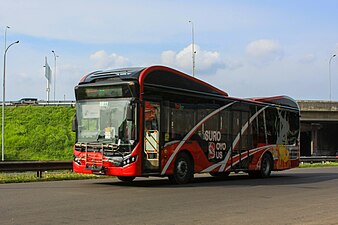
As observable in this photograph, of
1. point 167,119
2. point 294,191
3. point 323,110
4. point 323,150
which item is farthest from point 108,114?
point 323,150

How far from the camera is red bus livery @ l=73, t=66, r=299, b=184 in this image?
51.3ft

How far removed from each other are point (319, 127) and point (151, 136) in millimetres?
53296

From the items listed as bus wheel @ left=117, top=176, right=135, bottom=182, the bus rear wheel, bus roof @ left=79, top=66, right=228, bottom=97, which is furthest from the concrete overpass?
bus wheel @ left=117, top=176, right=135, bottom=182

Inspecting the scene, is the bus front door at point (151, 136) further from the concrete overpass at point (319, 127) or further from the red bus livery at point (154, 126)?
the concrete overpass at point (319, 127)

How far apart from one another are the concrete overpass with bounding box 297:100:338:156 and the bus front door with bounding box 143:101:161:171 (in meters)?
44.0

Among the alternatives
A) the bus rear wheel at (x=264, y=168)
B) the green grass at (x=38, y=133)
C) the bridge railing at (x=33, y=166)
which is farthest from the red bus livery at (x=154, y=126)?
the green grass at (x=38, y=133)

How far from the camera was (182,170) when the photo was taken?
17344 mm

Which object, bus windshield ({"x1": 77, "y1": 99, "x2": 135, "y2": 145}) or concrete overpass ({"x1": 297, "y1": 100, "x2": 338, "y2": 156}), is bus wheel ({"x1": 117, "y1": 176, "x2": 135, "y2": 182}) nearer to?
bus windshield ({"x1": 77, "y1": 99, "x2": 135, "y2": 145})

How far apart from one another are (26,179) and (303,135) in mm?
57908

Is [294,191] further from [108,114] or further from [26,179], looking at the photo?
[26,179]

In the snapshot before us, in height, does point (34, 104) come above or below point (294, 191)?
above

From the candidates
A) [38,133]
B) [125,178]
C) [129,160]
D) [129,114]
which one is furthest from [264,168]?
[38,133]

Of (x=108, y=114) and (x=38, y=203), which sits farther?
(x=108, y=114)

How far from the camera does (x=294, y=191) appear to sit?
16.0 m
